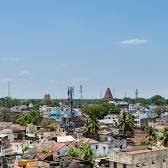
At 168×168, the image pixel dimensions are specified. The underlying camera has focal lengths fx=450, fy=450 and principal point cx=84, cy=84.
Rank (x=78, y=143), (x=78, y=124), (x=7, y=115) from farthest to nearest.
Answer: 1. (x=7, y=115)
2. (x=78, y=124)
3. (x=78, y=143)

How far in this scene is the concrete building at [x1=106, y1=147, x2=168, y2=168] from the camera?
3769cm

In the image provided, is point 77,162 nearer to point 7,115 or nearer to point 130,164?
point 130,164

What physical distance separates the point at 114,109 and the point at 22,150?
7502 cm

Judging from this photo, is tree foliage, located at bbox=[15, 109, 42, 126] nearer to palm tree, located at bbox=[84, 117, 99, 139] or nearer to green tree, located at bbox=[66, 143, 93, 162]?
palm tree, located at bbox=[84, 117, 99, 139]

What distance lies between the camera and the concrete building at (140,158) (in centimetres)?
3769

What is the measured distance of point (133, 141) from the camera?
71.1 m

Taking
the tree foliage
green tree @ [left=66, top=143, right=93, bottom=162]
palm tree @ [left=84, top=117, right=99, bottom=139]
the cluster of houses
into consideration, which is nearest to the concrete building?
the cluster of houses

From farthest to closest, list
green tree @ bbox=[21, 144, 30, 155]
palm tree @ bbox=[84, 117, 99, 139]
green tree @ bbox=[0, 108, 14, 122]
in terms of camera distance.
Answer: green tree @ bbox=[0, 108, 14, 122]
palm tree @ bbox=[84, 117, 99, 139]
green tree @ bbox=[21, 144, 30, 155]

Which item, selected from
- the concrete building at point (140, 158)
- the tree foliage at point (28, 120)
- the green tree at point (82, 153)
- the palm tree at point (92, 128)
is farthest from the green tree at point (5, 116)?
the concrete building at point (140, 158)

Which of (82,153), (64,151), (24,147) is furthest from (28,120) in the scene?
(82,153)

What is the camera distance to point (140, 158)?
125 feet

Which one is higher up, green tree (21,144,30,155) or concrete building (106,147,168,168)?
concrete building (106,147,168,168)

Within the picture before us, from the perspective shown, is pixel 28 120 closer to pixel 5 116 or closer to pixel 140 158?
pixel 5 116

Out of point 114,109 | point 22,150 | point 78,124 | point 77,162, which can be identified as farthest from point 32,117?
point 77,162
